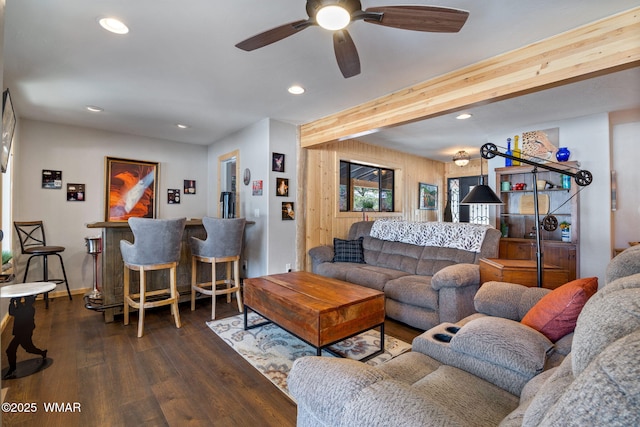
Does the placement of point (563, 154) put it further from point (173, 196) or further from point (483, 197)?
point (173, 196)

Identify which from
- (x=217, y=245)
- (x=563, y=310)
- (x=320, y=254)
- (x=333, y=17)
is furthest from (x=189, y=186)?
(x=563, y=310)

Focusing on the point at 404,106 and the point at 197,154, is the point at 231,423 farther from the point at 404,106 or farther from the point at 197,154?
the point at 197,154

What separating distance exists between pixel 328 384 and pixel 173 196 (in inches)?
207

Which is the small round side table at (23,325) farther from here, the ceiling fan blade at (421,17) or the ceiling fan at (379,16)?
the ceiling fan blade at (421,17)

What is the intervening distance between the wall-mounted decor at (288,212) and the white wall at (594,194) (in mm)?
3955

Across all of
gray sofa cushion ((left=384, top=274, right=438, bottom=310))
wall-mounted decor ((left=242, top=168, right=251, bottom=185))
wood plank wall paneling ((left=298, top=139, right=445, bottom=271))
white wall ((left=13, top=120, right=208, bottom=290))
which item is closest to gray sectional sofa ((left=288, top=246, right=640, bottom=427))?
gray sofa cushion ((left=384, top=274, right=438, bottom=310))

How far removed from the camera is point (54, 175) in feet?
13.8

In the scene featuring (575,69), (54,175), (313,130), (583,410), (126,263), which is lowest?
(126,263)

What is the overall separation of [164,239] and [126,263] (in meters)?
0.51

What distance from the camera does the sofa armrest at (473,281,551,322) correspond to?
1.84 meters

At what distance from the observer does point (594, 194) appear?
12.3ft

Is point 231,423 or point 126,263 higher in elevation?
point 126,263

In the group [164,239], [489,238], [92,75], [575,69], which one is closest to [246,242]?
[164,239]

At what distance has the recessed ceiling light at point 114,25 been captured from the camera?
6.45 ft
